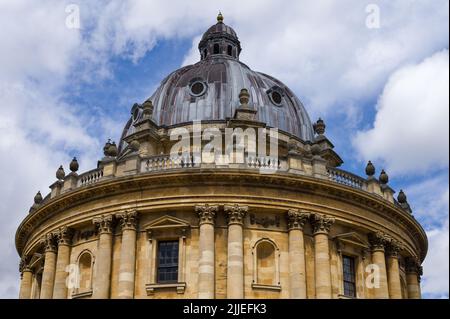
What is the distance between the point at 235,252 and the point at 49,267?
388 inches

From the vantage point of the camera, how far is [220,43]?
48781 mm

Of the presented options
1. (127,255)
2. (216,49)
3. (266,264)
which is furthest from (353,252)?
(216,49)

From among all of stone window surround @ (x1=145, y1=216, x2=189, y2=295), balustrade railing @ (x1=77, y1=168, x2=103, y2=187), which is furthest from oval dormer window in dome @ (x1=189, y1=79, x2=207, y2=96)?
stone window surround @ (x1=145, y1=216, x2=189, y2=295)

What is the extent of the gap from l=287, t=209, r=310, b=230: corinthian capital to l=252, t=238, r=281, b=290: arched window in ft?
4.06

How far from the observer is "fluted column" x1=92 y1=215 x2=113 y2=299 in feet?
103

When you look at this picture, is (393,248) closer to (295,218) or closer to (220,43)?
(295,218)

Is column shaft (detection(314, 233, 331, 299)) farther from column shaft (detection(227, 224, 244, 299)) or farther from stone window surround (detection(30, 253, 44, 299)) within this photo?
stone window surround (detection(30, 253, 44, 299))

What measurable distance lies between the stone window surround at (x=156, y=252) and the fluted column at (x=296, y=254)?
185 inches

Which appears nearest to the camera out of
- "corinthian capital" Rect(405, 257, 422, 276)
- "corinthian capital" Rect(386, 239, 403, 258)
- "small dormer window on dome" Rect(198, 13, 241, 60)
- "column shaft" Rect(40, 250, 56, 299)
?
"column shaft" Rect(40, 250, 56, 299)

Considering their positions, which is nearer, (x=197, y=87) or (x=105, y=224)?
(x=105, y=224)

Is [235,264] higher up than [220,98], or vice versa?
[220,98]
